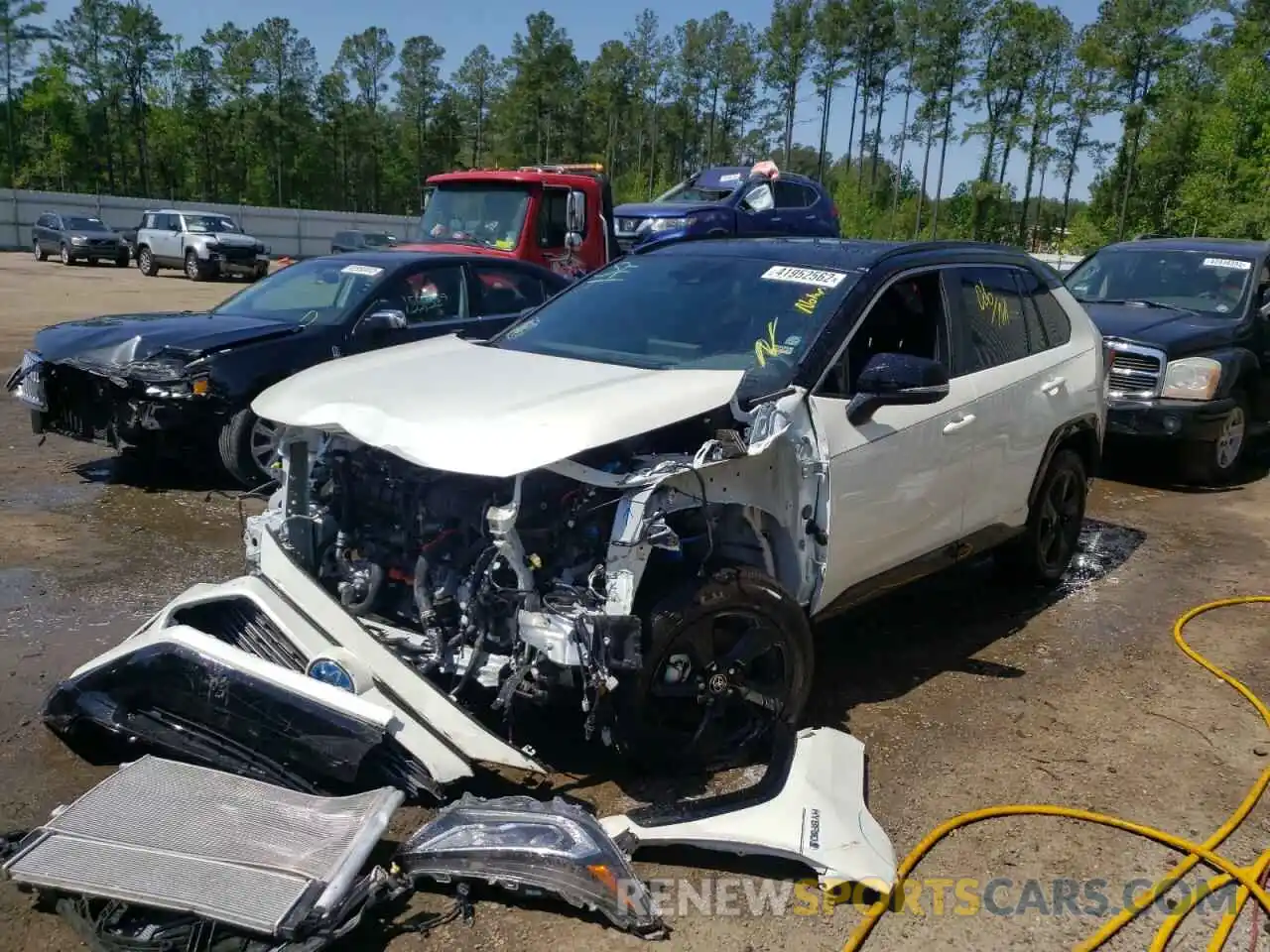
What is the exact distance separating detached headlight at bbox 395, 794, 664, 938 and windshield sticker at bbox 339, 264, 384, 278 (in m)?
5.59

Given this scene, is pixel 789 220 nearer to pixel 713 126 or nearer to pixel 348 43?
pixel 713 126

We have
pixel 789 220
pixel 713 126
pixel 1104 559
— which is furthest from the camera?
pixel 713 126

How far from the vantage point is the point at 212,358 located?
6992mm

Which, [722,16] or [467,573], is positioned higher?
[722,16]

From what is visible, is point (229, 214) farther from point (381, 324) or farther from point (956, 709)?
point (956, 709)

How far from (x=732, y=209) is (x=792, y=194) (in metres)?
1.82

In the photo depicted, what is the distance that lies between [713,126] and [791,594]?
66061mm

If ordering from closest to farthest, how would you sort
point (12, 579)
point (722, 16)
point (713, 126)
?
point (12, 579)
point (722, 16)
point (713, 126)

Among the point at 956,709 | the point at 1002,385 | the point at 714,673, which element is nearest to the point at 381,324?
the point at 1002,385

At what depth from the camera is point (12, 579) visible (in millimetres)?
5547

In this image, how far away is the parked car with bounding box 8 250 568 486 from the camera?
22.6 feet

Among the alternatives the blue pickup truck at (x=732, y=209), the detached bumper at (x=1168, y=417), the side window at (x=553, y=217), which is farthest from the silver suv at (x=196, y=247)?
the detached bumper at (x=1168, y=417)

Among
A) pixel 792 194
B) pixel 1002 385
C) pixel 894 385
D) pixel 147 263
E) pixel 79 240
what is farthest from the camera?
pixel 79 240

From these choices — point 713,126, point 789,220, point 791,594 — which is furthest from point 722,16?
point 791,594
